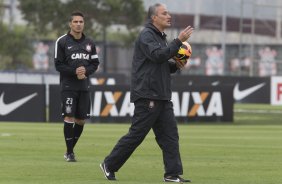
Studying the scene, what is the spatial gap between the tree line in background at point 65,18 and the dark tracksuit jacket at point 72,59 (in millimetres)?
34240

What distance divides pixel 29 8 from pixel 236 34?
26136 mm

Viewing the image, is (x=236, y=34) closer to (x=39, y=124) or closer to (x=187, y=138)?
(x=39, y=124)

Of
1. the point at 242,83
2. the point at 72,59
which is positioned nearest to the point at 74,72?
the point at 72,59

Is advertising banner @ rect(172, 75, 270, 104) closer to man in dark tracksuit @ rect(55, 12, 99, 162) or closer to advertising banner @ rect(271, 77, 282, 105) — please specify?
advertising banner @ rect(271, 77, 282, 105)

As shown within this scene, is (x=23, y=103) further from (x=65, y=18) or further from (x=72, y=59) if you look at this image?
(x=65, y=18)

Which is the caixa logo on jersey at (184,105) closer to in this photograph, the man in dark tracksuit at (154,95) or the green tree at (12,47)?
the man in dark tracksuit at (154,95)

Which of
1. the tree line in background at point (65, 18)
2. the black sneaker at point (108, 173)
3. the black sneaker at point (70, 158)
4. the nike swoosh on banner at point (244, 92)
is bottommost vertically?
the nike swoosh on banner at point (244, 92)

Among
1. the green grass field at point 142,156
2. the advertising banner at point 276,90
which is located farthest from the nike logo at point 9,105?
the advertising banner at point 276,90

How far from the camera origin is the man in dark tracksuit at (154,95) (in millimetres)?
12438

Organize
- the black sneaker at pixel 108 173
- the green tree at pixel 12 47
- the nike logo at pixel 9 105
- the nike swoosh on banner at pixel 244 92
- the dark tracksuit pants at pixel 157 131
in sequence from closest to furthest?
the dark tracksuit pants at pixel 157 131 → the black sneaker at pixel 108 173 → the nike logo at pixel 9 105 → the nike swoosh on banner at pixel 244 92 → the green tree at pixel 12 47

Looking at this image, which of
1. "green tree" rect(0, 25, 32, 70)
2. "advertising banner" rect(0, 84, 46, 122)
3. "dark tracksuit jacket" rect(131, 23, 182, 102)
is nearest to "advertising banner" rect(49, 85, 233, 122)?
"advertising banner" rect(0, 84, 46, 122)

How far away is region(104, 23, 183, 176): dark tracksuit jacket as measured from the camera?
1244 cm

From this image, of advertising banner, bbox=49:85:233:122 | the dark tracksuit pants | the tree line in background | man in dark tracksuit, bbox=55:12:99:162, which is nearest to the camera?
the dark tracksuit pants

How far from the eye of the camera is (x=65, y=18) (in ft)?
167
